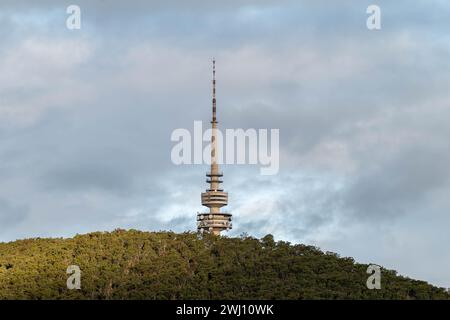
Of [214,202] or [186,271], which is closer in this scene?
[186,271]

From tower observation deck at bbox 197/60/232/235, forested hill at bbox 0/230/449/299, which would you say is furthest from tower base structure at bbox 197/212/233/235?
forested hill at bbox 0/230/449/299

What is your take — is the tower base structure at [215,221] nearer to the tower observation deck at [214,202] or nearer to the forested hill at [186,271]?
the tower observation deck at [214,202]

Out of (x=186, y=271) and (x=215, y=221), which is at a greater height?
(x=215, y=221)

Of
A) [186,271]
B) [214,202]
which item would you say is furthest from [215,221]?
[186,271]

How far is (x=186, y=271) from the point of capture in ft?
193

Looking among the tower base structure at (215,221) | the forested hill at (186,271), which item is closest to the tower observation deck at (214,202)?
the tower base structure at (215,221)

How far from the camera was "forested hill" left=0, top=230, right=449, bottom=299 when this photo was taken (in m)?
56.3

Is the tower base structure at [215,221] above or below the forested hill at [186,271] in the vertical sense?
above

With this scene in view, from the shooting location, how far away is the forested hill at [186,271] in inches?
2218

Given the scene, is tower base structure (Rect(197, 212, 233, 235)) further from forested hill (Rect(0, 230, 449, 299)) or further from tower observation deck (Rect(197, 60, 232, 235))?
forested hill (Rect(0, 230, 449, 299))

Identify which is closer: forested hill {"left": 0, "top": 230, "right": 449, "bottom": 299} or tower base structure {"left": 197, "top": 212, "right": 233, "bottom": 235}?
forested hill {"left": 0, "top": 230, "right": 449, "bottom": 299}

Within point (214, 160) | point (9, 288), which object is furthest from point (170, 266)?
point (214, 160)

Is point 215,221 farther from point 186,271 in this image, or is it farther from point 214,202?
point 186,271
